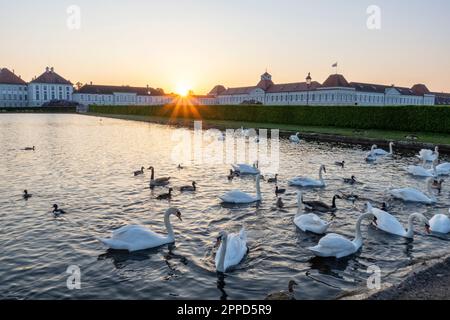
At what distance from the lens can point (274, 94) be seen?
151500mm

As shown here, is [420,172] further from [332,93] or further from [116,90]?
[116,90]

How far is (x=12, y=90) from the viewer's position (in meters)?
165

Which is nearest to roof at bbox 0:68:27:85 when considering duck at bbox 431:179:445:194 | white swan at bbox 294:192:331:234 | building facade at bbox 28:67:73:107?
building facade at bbox 28:67:73:107

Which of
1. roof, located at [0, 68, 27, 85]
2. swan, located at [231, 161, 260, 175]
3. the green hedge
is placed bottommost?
swan, located at [231, 161, 260, 175]

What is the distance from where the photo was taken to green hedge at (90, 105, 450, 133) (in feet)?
117

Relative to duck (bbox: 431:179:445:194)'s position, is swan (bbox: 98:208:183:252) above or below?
below

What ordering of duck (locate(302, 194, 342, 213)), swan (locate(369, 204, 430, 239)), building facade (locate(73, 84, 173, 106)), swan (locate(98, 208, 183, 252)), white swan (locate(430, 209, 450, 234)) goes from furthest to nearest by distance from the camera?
1. building facade (locate(73, 84, 173, 106))
2. duck (locate(302, 194, 342, 213))
3. white swan (locate(430, 209, 450, 234))
4. swan (locate(369, 204, 430, 239))
5. swan (locate(98, 208, 183, 252))

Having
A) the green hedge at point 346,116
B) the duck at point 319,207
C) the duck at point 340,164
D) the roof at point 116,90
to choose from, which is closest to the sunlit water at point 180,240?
the duck at point 319,207

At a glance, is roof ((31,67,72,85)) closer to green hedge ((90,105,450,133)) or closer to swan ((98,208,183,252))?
green hedge ((90,105,450,133))

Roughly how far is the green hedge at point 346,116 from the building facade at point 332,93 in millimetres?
56138

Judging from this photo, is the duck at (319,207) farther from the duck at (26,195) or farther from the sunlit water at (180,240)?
the duck at (26,195)

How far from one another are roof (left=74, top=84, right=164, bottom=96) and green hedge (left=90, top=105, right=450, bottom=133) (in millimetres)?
120123

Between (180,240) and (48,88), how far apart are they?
586 ft

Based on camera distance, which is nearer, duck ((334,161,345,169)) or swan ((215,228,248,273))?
swan ((215,228,248,273))
